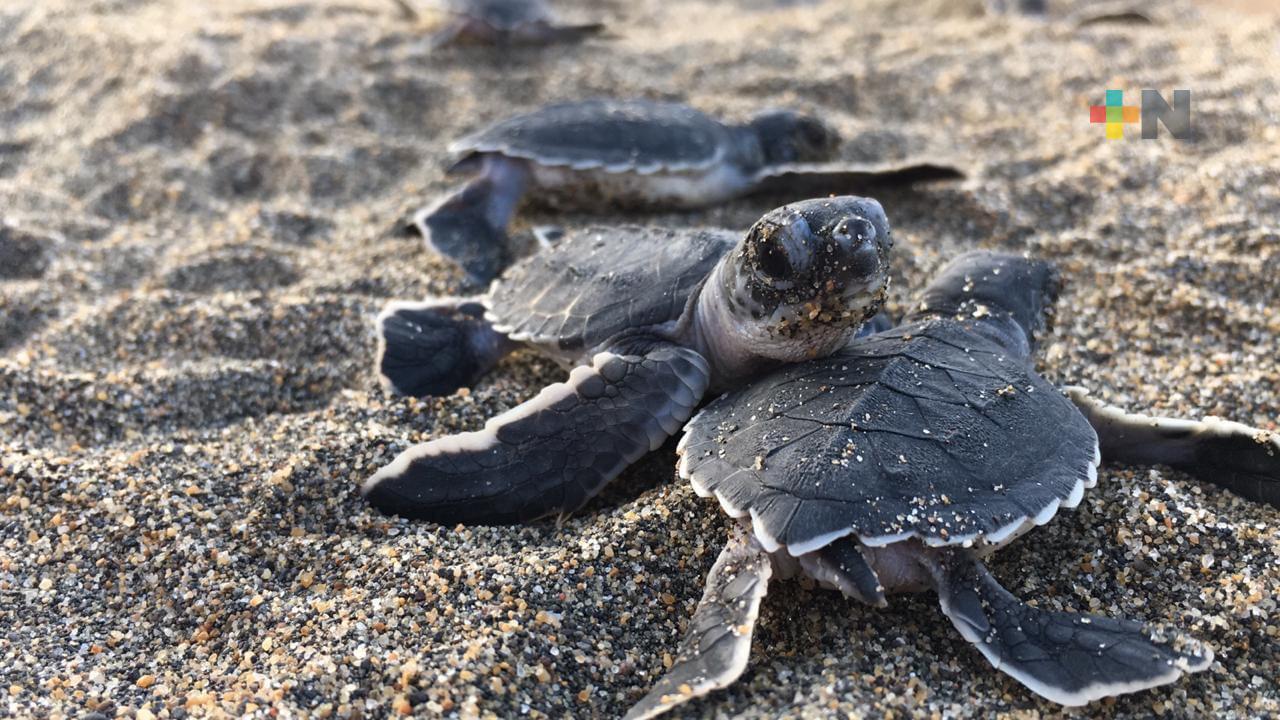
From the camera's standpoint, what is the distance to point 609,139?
9.84ft

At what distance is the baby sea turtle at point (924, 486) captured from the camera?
1353 mm

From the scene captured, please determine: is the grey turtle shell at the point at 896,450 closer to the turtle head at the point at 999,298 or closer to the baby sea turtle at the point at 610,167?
the turtle head at the point at 999,298

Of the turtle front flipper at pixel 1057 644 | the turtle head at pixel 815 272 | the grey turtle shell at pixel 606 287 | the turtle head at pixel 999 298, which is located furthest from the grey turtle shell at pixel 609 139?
the turtle front flipper at pixel 1057 644

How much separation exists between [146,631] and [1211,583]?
1.75 metres

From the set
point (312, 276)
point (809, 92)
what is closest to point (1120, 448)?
point (312, 276)

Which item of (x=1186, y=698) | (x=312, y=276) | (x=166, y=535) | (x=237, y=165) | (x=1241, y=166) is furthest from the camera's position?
(x=237, y=165)

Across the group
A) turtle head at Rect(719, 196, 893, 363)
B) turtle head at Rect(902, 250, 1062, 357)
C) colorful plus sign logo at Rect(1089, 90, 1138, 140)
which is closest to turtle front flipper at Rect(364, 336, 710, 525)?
turtle head at Rect(719, 196, 893, 363)

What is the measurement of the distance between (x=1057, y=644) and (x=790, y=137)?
2.21m

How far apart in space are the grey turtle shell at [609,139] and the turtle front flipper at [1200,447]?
1.56 meters

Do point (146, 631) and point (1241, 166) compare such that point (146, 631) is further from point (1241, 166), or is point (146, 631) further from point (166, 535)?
point (1241, 166)

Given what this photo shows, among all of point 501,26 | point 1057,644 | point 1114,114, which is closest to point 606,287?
point 1057,644

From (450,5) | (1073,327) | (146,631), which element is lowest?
(1073,327)

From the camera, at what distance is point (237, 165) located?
3314mm

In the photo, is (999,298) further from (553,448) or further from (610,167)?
(610,167)
